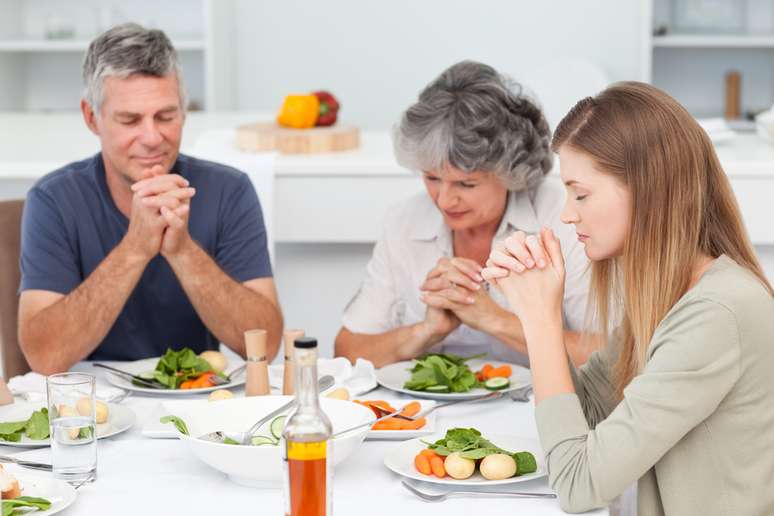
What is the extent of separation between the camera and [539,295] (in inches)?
55.7

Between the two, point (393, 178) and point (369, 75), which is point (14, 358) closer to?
point (393, 178)

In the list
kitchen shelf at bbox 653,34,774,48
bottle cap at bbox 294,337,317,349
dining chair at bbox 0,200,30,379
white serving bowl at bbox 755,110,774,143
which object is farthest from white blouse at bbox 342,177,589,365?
kitchen shelf at bbox 653,34,774,48

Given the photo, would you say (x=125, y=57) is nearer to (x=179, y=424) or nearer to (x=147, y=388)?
(x=147, y=388)

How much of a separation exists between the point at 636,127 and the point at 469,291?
65cm

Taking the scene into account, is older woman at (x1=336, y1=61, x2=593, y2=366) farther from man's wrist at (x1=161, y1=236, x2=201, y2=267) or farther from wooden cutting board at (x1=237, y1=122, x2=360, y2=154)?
wooden cutting board at (x1=237, y1=122, x2=360, y2=154)

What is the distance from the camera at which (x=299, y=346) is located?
96 centimetres

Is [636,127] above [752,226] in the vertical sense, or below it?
above

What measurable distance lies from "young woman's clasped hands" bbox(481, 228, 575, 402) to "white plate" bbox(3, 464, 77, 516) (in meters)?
0.57

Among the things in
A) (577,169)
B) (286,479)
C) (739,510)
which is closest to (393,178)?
(577,169)

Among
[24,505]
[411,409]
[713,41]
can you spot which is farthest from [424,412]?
[713,41]

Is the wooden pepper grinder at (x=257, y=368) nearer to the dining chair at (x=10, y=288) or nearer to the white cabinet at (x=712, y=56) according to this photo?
the dining chair at (x=10, y=288)

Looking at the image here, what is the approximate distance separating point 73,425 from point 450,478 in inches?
17.6

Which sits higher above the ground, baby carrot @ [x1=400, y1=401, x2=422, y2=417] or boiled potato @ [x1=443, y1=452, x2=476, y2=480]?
boiled potato @ [x1=443, y1=452, x2=476, y2=480]

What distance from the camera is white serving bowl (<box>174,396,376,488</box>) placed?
126 centimetres
